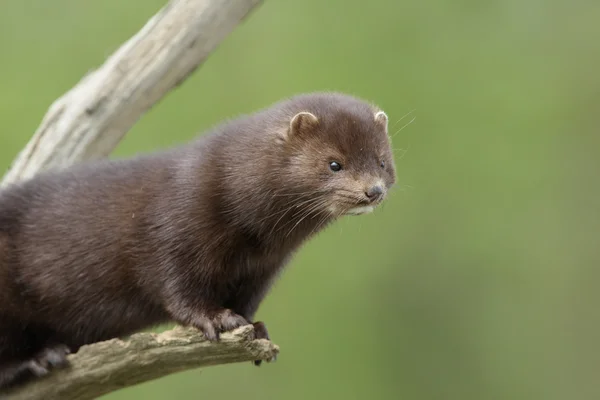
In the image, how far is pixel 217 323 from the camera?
206 inches

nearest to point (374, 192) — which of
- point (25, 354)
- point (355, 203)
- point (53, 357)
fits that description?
point (355, 203)

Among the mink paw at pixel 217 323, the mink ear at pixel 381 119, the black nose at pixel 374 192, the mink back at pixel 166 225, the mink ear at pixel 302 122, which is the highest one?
the mink ear at pixel 381 119

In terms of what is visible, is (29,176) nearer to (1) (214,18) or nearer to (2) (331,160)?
(1) (214,18)

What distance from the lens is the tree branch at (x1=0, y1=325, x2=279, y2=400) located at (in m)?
5.05

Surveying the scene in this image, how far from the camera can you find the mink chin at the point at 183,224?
5.31 m

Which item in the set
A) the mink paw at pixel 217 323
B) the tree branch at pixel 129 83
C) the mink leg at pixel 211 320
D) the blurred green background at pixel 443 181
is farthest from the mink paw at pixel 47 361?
the blurred green background at pixel 443 181

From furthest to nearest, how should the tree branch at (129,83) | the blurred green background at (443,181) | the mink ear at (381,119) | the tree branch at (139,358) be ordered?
1. the blurred green background at (443,181)
2. the tree branch at (129,83)
3. the mink ear at (381,119)
4. the tree branch at (139,358)

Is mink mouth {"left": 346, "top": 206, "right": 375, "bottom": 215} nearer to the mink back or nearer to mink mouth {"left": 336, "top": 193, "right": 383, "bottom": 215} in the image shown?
mink mouth {"left": 336, "top": 193, "right": 383, "bottom": 215}

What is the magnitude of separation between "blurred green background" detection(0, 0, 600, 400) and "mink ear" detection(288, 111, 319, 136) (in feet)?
15.4

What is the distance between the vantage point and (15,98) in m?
9.96

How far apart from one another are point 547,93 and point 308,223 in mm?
5346

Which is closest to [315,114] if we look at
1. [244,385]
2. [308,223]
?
[308,223]

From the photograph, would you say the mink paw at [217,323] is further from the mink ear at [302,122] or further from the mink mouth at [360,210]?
the mink ear at [302,122]

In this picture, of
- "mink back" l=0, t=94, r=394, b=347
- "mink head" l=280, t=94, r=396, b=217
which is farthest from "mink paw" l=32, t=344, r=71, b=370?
"mink head" l=280, t=94, r=396, b=217
